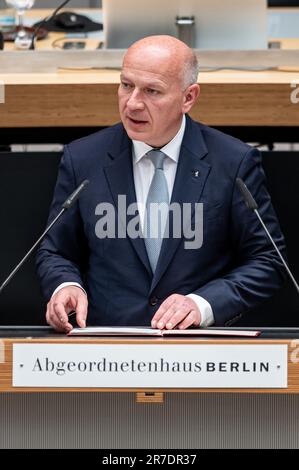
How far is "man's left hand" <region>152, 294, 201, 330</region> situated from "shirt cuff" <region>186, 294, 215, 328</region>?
0.17 feet

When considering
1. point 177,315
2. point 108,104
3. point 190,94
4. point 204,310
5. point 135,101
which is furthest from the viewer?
point 108,104

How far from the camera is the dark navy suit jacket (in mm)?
1915

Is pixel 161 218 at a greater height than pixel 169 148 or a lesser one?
lesser

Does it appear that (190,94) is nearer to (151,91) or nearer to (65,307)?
(151,91)

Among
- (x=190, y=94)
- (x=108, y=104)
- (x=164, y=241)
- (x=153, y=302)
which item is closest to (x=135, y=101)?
(x=190, y=94)

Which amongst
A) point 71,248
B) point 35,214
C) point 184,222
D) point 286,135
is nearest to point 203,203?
point 184,222

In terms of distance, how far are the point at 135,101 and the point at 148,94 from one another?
0.13 feet

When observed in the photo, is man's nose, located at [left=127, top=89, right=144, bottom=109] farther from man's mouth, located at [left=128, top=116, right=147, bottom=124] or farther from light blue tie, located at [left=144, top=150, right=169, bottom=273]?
light blue tie, located at [left=144, top=150, right=169, bottom=273]

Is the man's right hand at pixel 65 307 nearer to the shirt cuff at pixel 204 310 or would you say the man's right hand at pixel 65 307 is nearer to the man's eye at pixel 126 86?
the shirt cuff at pixel 204 310

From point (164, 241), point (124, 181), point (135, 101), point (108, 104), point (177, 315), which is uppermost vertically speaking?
point (108, 104)

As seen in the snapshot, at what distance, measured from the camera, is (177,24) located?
Result: 2715 millimetres

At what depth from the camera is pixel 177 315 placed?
1569mm

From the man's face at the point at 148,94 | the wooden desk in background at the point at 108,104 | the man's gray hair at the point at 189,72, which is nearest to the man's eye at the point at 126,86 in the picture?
the man's face at the point at 148,94

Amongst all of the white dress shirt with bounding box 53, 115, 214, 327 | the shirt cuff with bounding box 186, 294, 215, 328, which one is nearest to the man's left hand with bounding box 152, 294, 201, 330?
the shirt cuff with bounding box 186, 294, 215, 328
